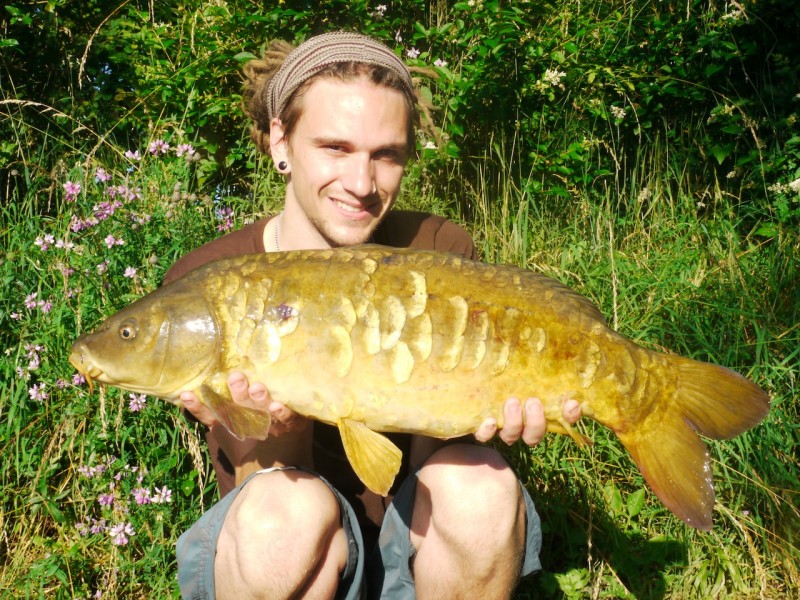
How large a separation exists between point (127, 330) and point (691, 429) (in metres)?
1.15

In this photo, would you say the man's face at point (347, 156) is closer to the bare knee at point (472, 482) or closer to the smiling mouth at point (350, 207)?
the smiling mouth at point (350, 207)

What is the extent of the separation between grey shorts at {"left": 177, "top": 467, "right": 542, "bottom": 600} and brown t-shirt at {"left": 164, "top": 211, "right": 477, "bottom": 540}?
80 mm

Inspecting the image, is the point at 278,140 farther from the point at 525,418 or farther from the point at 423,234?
the point at 525,418

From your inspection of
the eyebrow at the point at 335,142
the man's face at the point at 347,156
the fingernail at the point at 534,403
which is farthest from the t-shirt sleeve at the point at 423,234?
the fingernail at the point at 534,403

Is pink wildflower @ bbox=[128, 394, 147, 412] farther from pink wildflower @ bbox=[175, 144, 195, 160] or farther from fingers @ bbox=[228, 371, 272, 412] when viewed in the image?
pink wildflower @ bbox=[175, 144, 195, 160]

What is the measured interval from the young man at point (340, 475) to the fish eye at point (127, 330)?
171 mm

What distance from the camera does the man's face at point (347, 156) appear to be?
1.89 m

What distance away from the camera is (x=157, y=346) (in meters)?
1.54

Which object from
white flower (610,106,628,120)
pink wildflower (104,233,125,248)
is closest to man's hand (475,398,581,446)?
pink wildflower (104,233,125,248)

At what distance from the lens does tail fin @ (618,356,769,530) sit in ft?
5.04

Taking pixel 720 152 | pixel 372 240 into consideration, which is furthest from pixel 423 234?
pixel 720 152

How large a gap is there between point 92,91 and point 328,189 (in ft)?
7.73

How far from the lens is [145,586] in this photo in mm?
2215

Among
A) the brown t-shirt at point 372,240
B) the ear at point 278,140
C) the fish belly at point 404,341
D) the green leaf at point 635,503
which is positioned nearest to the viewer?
the fish belly at point 404,341
